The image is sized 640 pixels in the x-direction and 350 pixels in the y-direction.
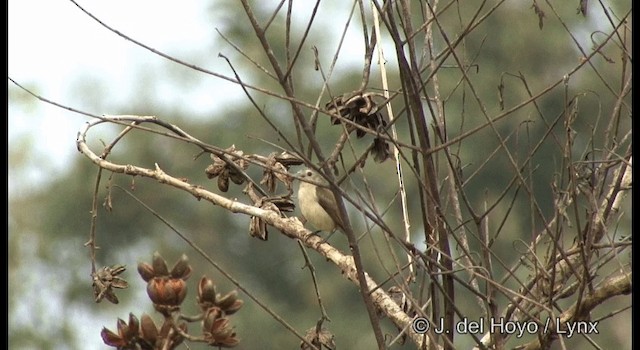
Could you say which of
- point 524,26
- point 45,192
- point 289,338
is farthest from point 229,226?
point 524,26

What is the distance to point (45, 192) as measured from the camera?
65.0ft

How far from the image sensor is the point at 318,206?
608cm

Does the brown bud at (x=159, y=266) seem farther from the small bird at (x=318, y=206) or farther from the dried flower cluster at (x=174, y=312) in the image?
the small bird at (x=318, y=206)

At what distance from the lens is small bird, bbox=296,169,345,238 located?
19.4 feet

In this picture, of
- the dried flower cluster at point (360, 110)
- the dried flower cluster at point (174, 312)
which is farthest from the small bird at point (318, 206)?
the dried flower cluster at point (174, 312)

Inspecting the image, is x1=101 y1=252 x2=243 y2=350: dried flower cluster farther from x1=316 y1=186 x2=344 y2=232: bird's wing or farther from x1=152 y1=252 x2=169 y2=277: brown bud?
x1=316 y1=186 x2=344 y2=232: bird's wing

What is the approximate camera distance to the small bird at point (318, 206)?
591cm

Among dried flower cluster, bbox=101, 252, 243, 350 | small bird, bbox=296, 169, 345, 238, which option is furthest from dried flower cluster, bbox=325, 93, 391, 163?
small bird, bbox=296, 169, 345, 238

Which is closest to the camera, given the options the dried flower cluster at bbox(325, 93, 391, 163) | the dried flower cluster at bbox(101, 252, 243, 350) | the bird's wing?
the dried flower cluster at bbox(101, 252, 243, 350)

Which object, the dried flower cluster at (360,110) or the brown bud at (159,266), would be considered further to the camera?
the dried flower cluster at (360,110)

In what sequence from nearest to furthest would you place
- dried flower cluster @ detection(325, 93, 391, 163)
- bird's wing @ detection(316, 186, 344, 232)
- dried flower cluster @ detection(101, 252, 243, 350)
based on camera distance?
1. dried flower cluster @ detection(101, 252, 243, 350)
2. dried flower cluster @ detection(325, 93, 391, 163)
3. bird's wing @ detection(316, 186, 344, 232)

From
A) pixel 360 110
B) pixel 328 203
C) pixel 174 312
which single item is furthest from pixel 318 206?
pixel 174 312

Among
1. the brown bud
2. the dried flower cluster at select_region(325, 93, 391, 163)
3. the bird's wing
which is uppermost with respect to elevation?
the bird's wing

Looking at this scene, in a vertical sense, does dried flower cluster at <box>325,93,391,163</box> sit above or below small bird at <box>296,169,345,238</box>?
below
